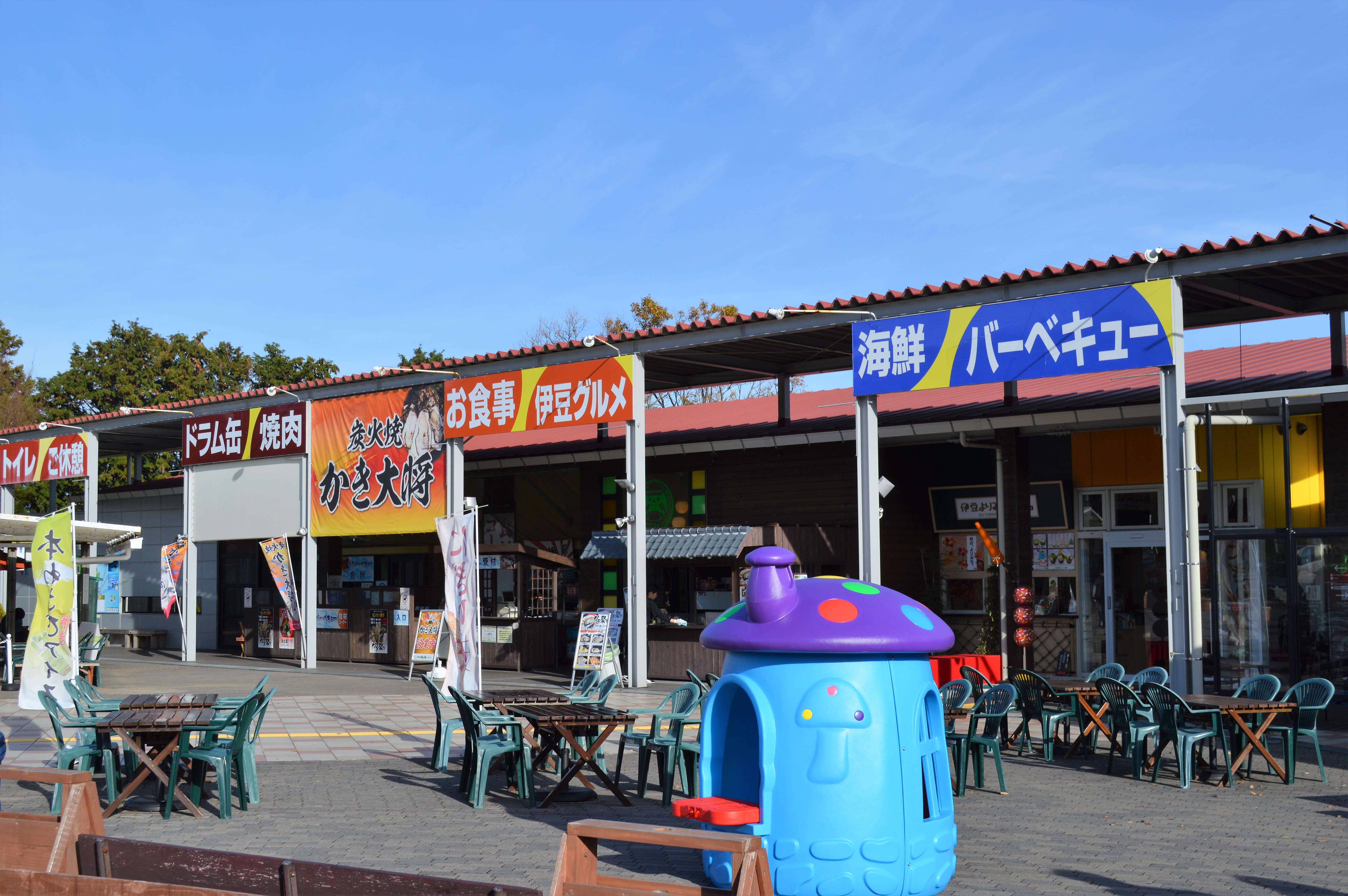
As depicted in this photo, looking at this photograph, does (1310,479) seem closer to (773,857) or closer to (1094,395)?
(1094,395)

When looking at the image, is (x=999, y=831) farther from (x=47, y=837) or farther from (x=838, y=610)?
(x=47, y=837)

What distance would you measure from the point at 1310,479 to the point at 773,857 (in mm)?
10792

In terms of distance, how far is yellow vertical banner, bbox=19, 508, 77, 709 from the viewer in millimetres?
13188

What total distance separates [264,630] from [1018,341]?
53.6 feet

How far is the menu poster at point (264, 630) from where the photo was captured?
2350cm

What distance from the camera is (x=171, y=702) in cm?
955

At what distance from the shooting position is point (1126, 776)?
10.1m

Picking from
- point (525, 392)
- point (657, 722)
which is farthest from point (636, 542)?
point (657, 722)

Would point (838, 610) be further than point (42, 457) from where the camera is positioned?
No

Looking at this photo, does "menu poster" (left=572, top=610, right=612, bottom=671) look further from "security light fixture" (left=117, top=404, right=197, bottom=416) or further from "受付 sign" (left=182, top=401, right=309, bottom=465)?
"security light fixture" (left=117, top=404, right=197, bottom=416)

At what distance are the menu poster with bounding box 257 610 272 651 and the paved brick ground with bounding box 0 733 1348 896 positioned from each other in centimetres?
1397

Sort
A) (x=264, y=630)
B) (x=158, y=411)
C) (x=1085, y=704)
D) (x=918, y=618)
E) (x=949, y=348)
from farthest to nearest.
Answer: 1. (x=264, y=630)
2. (x=158, y=411)
3. (x=949, y=348)
4. (x=1085, y=704)
5. (x=918, y=618)

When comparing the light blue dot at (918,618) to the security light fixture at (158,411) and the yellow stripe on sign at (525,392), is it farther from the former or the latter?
the security light fixture at (158,411)

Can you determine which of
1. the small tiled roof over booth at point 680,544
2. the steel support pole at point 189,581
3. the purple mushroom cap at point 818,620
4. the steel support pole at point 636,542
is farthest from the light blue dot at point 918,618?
the steel support pole at point 189,581
